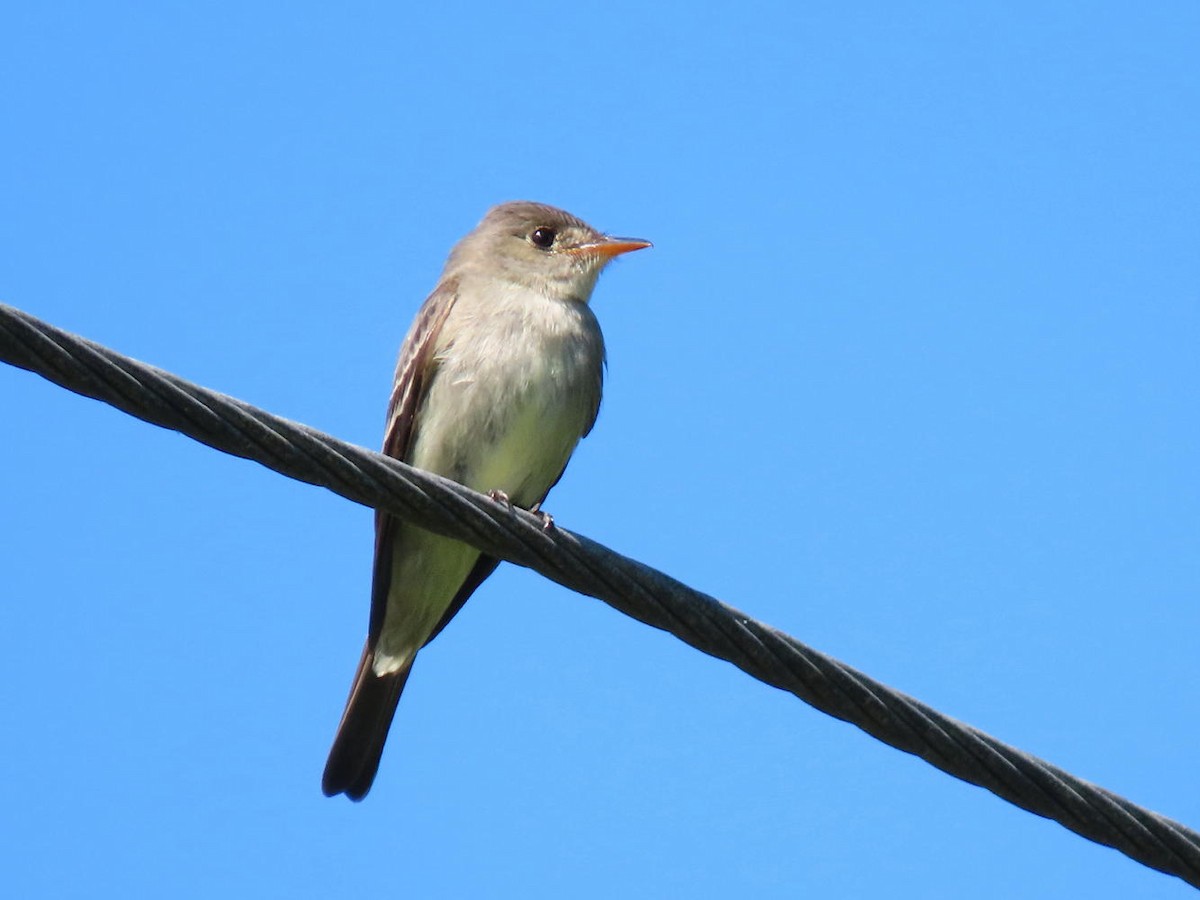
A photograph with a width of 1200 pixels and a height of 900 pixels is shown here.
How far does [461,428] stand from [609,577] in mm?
2563

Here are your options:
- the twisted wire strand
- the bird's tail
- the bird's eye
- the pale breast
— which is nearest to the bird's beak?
the bird's eye

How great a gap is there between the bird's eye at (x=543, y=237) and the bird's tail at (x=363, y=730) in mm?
2278

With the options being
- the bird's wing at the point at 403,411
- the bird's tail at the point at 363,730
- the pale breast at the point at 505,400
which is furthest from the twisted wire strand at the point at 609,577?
the bird's tail at the point at 363,730

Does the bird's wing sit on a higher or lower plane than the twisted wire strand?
higher

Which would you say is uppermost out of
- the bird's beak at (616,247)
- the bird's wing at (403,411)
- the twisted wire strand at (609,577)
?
the bird's beak at (616,247)

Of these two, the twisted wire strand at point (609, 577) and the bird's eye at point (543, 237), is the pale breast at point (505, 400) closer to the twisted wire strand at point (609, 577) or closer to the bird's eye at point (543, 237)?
the bird's eye at point (543, 237)

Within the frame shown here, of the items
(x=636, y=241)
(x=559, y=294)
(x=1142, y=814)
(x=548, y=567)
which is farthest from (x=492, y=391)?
(x=1142, y=814)

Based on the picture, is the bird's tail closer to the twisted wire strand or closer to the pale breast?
the pale breast

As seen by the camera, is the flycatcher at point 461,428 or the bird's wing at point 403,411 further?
the bird's wing at point 403,411

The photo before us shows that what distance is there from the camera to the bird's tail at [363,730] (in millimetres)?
7090

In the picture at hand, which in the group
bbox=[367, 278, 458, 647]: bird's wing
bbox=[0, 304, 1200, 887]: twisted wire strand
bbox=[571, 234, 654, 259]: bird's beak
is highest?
bbox=[571, 234, 654, 259]: bird's beak

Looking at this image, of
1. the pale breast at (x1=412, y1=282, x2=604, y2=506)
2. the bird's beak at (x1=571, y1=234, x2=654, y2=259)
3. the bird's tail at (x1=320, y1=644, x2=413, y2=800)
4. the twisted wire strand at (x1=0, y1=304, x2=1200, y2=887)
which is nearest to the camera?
the twisted wire strand at (x1=0, y1=304, x2=1200, y2=887)

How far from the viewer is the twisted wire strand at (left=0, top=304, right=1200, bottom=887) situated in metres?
3.77

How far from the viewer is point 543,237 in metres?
8.29
